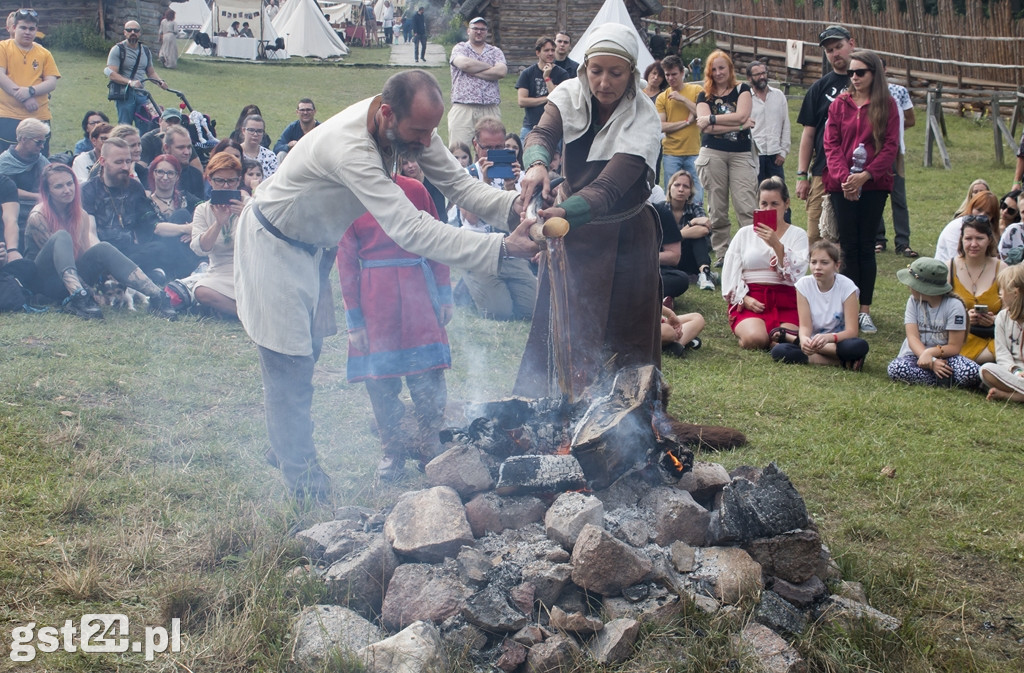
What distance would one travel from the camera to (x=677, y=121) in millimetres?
10234

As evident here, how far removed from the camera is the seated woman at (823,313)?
7.00 metres

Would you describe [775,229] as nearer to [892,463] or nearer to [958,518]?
[892,463]

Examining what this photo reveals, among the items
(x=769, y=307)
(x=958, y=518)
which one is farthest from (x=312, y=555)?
(x=769, y=307)

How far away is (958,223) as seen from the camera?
26.3ft

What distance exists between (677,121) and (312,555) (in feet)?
25.5

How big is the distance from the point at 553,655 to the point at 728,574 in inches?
31.5

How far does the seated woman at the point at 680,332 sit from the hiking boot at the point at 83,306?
15.2 feet

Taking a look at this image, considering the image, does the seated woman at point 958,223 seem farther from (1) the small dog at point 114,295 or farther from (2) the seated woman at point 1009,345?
(1) the small dog at point 114,295

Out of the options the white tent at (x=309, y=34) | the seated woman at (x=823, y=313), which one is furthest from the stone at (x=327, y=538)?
the white tent at (x=309, y=34)

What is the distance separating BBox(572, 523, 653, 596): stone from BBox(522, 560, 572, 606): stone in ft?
0.13

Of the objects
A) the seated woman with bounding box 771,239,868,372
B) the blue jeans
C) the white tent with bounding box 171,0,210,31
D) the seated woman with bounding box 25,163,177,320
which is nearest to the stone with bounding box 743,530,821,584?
the seated woman with bounding box 771,239,868,372

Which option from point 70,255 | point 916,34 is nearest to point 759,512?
point 70,255

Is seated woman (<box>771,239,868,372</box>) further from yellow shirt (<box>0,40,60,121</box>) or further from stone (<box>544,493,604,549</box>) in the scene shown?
yellow shirt (<box>0,40,60,121</box>)

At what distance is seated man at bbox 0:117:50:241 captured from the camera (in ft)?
25.8
